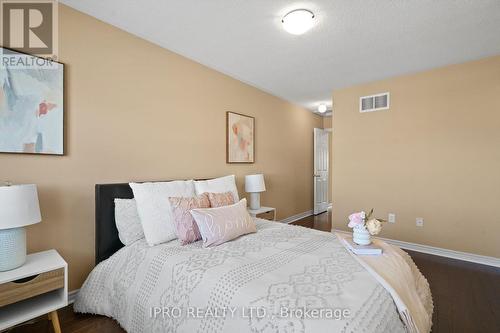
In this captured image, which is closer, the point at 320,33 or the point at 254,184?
the point at 320,33

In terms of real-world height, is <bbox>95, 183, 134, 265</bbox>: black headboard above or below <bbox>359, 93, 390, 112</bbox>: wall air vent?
below

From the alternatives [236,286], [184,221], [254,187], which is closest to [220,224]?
[184,221]

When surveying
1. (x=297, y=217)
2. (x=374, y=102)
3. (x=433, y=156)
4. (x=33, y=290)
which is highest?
(x=374, y=102)

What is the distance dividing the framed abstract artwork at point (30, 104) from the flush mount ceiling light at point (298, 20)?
6.43ft

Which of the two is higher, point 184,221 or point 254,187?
point 254,187

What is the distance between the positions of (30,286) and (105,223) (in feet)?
2.12

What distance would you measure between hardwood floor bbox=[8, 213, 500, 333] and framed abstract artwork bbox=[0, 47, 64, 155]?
1.33m

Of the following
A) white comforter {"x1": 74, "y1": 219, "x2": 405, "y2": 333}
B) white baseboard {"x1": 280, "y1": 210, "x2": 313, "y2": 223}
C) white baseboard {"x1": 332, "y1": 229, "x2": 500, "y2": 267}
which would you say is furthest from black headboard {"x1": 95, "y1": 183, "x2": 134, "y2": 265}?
white baseboard {"x1": 332, "y1": 229, "x2": 500, "y2": 267}

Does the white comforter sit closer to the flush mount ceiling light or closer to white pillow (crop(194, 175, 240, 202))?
white pillow (crop(194, 175, 240, 202))

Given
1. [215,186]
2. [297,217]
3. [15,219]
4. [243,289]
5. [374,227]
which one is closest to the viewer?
[243,289]

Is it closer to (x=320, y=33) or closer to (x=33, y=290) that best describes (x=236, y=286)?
(x=33, y=290)

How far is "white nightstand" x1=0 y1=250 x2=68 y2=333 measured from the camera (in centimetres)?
138

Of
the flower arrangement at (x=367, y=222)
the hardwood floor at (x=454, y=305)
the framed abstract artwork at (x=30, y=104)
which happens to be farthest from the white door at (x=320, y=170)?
the framed abstract artwork at (x=30, y=104)

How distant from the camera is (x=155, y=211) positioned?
2.02 m
